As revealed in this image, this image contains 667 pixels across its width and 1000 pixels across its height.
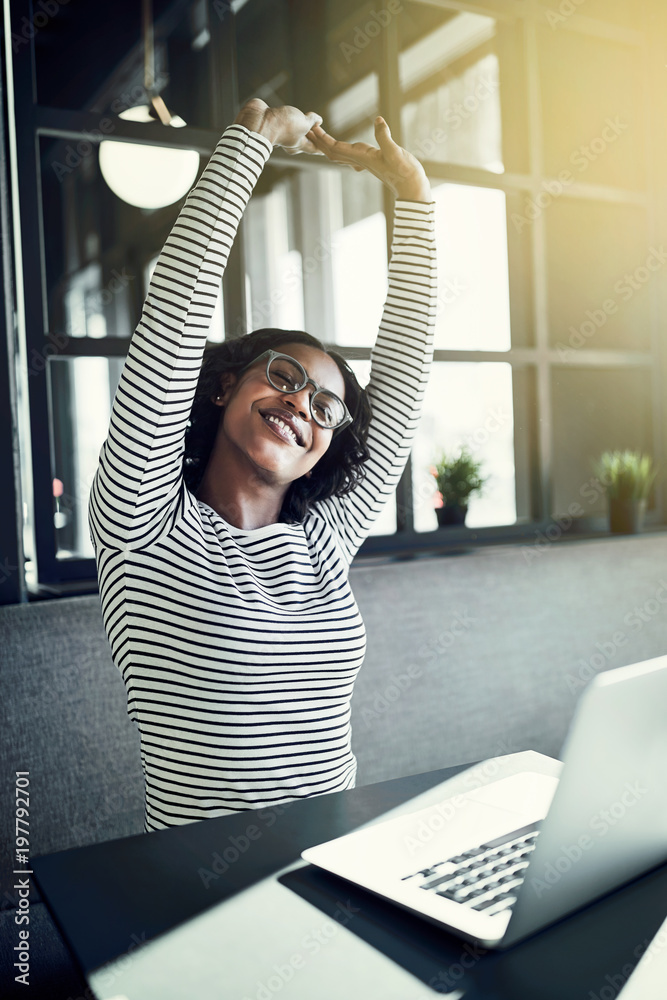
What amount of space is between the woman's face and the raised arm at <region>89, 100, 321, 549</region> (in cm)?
13

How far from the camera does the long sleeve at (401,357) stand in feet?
5.34

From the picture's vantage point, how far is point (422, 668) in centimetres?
223

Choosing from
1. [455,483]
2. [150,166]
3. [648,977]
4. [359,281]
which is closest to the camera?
[648,977]

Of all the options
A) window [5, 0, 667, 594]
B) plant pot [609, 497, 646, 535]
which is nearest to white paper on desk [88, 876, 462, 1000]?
window [5, 0, 667, 594]

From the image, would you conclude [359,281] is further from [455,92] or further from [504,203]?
[504,203]

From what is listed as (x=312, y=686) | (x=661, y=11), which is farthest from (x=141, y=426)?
(x=661, y=11)

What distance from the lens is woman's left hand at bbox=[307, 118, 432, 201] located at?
1.49 m

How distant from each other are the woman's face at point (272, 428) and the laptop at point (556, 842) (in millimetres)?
617

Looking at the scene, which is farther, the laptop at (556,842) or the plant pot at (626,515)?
the plant pot at (626,515)

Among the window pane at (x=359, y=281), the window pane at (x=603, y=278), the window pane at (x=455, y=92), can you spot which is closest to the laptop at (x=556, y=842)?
the window pane at (x=603, y=278)

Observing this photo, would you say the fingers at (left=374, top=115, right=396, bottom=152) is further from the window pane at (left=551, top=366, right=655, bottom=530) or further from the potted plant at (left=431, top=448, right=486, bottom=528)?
the window pane at (left=551, top=366, right=655, bottom=530)

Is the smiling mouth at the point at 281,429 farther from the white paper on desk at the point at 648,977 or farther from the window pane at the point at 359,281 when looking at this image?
the window pane at the point at 359,281

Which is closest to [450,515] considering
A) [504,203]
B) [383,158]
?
[504,203]

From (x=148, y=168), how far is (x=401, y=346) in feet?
3.19
